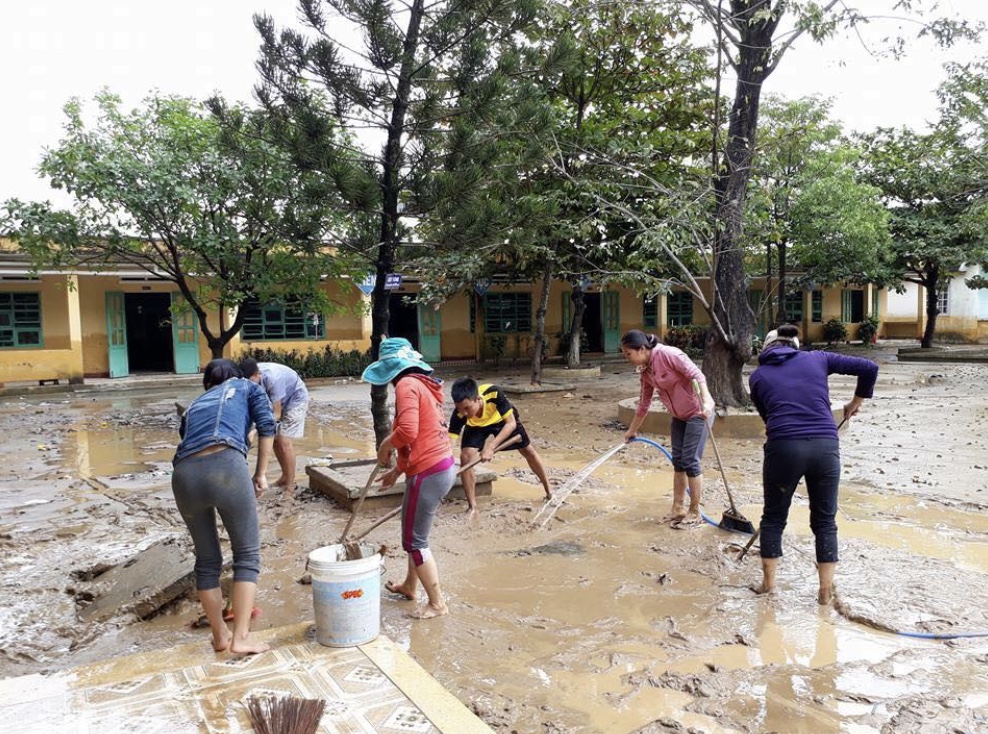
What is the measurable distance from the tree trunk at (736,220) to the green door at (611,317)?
1519 cm

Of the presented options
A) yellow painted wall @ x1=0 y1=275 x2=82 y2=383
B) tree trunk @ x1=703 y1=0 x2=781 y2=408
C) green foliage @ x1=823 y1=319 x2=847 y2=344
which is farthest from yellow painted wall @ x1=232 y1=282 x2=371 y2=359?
green foliage @ x1=823 y1=319 x2=847 y2=344

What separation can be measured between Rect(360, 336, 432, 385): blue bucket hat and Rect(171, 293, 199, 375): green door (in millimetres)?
16976

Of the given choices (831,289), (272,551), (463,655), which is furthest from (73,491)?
(831,289)

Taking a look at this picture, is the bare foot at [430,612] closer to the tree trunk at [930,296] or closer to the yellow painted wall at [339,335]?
the yellow painted wall at [339,335]

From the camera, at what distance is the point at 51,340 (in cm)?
1889

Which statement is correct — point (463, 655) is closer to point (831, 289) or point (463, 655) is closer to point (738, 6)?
point (738, 6)

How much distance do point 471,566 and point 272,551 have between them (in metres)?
1.54

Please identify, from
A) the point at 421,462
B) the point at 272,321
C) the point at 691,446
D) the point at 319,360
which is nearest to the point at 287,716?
the point at 421,462

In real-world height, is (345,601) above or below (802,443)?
below

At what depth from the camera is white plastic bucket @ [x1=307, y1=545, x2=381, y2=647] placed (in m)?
3.56

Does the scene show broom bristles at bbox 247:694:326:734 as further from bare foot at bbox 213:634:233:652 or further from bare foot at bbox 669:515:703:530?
bare foot at bbox 669:515:703:530

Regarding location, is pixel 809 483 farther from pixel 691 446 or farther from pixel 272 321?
pixel 272 321

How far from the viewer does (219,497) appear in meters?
3.49

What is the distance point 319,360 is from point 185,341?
3582 mm
